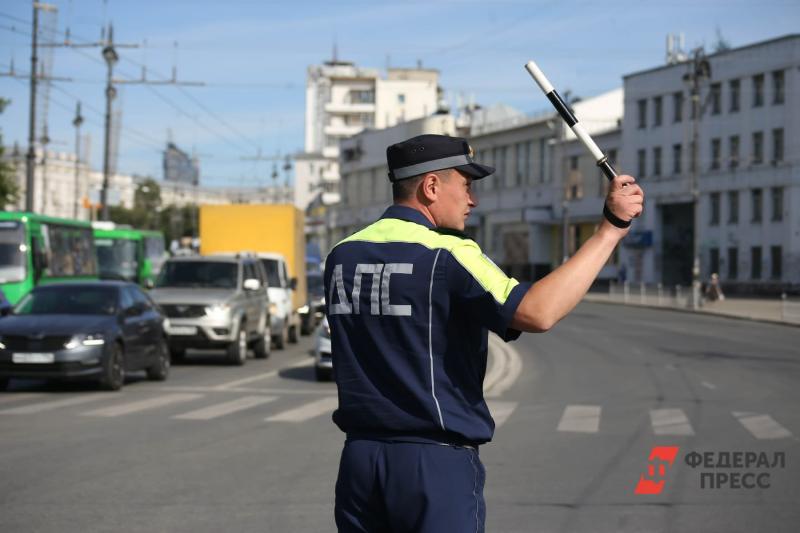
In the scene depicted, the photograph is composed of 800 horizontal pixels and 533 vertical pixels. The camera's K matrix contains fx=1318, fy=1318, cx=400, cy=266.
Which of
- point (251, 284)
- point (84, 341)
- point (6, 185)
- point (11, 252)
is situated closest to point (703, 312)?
point (6, 185)

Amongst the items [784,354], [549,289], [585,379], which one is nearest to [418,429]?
[549,289]

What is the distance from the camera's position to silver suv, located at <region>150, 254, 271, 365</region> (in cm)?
2506

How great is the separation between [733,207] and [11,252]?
47762mm

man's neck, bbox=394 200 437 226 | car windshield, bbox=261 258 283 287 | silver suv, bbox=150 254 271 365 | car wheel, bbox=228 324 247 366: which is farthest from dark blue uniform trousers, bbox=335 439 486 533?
car windshield, bbox=261 258 283 287

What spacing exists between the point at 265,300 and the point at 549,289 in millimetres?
25123

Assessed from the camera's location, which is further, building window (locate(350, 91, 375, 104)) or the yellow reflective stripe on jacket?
building window (locate(350, 91, 375, 104))

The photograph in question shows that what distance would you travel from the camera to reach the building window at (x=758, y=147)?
219 ft

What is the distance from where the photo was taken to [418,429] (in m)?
3.65

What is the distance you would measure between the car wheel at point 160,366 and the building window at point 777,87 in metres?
50.0

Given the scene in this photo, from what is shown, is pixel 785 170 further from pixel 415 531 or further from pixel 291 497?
pixel 415 531

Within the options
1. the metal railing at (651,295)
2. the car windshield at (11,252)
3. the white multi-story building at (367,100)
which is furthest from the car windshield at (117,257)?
the white multi-story building at (367,100)

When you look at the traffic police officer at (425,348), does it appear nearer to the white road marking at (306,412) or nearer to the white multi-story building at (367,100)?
the white road marking at (306,412)

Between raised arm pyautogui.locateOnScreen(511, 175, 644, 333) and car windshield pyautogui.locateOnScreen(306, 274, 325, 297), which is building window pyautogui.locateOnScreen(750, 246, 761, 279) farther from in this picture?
raised arm pyautogui.locateOnScreen(511, 175, 644, 333)

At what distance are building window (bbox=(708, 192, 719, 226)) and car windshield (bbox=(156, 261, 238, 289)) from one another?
49017 mm
